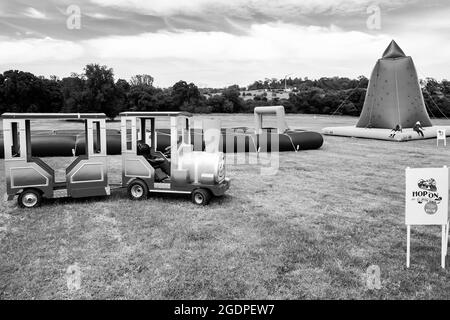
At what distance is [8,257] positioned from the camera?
566 cm

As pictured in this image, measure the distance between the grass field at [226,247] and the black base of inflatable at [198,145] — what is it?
7124mm

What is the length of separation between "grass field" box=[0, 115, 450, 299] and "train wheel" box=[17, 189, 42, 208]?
24 centimetres

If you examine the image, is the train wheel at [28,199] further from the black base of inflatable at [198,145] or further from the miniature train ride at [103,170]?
the black base of inflatable at [198,145]

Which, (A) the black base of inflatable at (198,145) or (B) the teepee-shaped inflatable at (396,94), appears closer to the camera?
(A) the black base of inflatable at (198,145)

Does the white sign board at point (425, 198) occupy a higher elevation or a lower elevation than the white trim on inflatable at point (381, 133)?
lower

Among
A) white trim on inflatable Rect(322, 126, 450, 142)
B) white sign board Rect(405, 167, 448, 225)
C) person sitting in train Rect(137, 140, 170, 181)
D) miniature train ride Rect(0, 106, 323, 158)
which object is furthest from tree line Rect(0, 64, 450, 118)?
white sign board Rect(405, 167, 448, 225)

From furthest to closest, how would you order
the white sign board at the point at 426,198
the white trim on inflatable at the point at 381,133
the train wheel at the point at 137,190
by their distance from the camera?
the white trim on inflatable at the point at 381,133
the train wheel at the point at 137,190
the white sign board at the point at 426,198

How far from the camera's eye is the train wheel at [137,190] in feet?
29.6

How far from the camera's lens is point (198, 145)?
16641 millimetres

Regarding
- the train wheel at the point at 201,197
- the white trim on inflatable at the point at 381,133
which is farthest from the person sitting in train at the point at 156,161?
the white trim on inflatable at the point at 381,133

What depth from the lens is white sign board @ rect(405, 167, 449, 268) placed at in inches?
208

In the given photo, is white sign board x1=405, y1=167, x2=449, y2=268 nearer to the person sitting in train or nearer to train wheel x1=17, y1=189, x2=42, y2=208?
the person sitting in train
